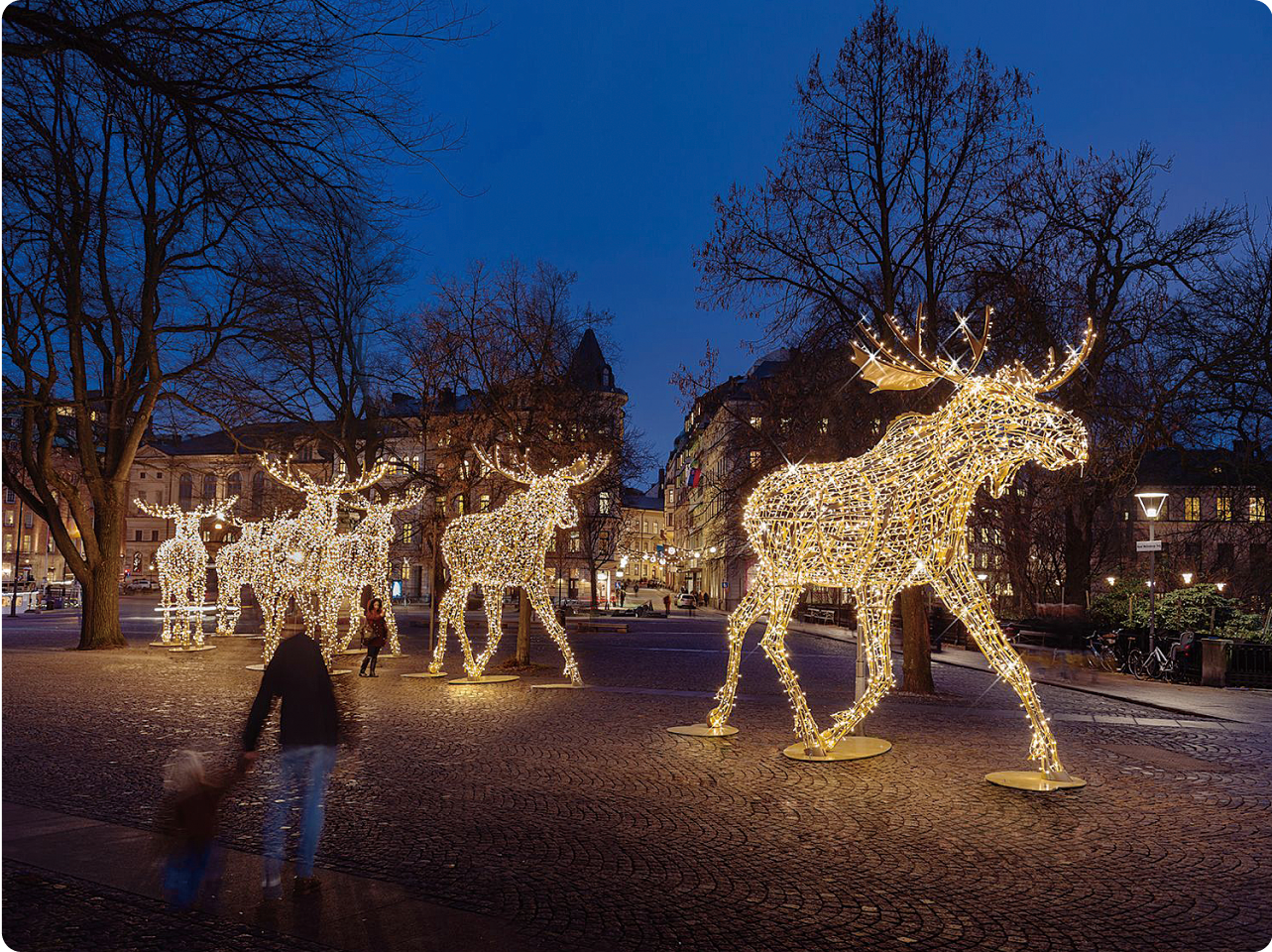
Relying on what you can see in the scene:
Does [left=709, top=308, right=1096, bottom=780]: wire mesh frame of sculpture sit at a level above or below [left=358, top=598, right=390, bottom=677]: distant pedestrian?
above

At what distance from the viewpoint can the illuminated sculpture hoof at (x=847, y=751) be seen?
384 inches

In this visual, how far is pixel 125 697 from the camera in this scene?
11594mm

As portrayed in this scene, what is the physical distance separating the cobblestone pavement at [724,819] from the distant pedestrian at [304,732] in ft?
1.67

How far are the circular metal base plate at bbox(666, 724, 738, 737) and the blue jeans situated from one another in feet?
20.4

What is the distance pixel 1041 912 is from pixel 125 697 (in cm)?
1043

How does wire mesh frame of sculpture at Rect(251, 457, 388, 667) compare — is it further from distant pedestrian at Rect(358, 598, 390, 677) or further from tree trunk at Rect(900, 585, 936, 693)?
tree trunk at Rect(900, 585, 936, 693)

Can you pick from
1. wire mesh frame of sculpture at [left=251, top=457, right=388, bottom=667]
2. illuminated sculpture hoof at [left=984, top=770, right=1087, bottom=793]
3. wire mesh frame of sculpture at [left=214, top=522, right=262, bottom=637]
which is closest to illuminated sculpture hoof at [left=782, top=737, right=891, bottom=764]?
illuminated sculpture hoof at [left=984, top=770, right=1087, bottom=793]

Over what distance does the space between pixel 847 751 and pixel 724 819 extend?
10.8 ft

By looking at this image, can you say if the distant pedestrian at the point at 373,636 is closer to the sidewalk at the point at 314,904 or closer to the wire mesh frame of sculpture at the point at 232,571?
the wire mesh frame of sculpture at the point at 232,571

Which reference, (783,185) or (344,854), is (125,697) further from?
(783,185)

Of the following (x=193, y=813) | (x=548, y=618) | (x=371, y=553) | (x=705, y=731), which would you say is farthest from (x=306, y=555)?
(x=193, y=813)

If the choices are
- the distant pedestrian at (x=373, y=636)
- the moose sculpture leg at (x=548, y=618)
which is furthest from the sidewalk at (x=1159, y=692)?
the distant pedestrian at (x=373, y=636)

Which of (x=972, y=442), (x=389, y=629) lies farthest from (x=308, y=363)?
(x=389, y=629)

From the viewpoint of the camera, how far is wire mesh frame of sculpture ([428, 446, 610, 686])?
626 inches
